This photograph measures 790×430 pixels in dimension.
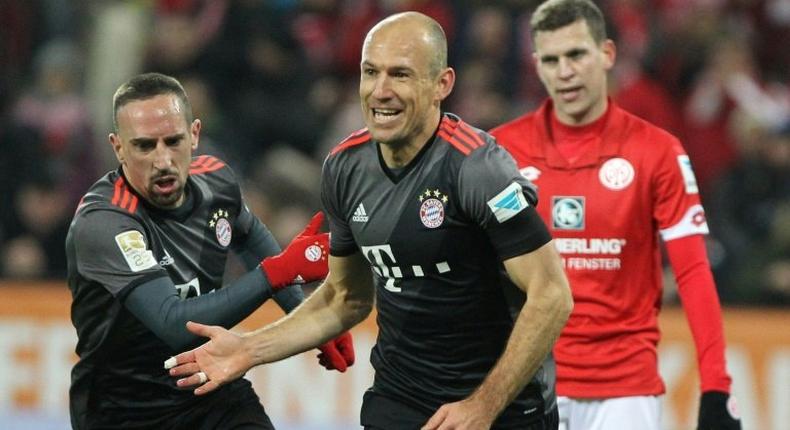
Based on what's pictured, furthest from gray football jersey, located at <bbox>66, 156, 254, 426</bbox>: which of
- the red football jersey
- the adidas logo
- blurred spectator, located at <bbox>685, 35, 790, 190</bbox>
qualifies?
blurred spectator, located at <bbox>685, 35, 790, 190</bbox>

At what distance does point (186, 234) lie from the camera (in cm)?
526

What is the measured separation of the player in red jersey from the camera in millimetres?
5527

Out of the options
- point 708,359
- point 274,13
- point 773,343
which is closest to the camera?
point 708,359

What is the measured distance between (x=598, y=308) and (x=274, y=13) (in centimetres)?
619

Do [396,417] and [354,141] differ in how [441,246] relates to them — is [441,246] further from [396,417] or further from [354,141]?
[396,417]

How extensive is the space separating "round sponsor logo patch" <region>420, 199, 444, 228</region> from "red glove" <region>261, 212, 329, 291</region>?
0.60 m

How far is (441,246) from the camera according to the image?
177 inches

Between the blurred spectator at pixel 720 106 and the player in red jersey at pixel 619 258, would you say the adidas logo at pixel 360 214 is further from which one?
the blurred spectator at pixel 720 106

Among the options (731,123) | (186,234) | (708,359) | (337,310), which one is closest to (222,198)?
(186,234)

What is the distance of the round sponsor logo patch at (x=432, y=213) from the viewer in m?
4.47

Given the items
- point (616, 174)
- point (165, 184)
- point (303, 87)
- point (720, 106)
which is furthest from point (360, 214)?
point (303, 87)

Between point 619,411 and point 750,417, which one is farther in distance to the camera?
point 750,417

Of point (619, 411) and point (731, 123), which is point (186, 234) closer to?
point (619, 411)

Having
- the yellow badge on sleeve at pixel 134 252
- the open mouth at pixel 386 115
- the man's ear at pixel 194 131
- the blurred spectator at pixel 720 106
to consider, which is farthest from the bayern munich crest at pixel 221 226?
the blurred spectator at pixel 720 106
